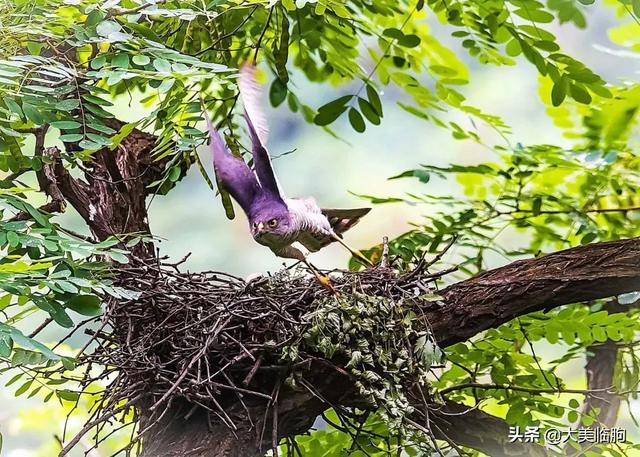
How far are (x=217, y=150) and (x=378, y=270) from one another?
264 millimetres

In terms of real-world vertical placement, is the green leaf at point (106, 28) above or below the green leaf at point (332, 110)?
below

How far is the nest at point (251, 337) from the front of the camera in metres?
0.84

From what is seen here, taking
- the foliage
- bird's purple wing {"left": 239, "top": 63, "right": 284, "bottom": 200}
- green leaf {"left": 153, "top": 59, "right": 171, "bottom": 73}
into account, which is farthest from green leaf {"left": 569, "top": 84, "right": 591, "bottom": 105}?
green leaf {"left": 153, "top": 59, "right": 171, "bottom": 73}

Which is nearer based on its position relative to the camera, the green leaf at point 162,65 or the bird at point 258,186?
the green leaf at point 162,65

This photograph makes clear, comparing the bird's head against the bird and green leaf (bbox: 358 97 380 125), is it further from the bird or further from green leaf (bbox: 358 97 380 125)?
green leaf (bbox: 358 97 380 125)

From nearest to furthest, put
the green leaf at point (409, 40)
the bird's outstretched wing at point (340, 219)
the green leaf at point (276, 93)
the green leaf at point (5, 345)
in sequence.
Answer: the green leaf at point (5, 345), the bird's outstretched wing at point (340, 219), the green leaf at point (409, 40), the green leaf at point (276, 93)

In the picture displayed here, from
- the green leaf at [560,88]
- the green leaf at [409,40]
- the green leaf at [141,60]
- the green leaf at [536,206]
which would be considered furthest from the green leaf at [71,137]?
the green leaf at [536,206]

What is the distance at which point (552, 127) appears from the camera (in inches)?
58.9

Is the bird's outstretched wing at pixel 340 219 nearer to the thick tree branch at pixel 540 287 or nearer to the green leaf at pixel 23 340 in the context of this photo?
the thick tree branch at pixel 540 287

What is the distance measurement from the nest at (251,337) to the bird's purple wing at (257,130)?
12 centimetres

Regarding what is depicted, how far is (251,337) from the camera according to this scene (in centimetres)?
87

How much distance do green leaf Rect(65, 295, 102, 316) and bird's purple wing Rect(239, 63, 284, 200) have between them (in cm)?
25

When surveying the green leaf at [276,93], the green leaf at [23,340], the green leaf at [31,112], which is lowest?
the green leaf at [23,340]

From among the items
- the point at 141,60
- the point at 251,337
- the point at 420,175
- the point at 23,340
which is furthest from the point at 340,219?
the point at 23,340
